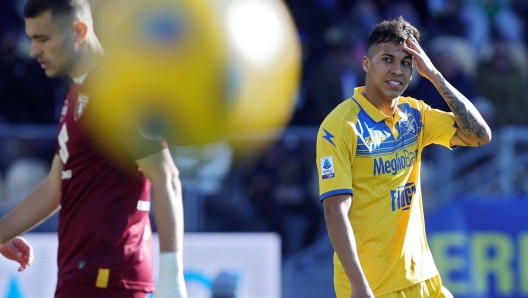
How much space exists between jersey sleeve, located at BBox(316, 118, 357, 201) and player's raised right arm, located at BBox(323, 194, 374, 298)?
0.05 m

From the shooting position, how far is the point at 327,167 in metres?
4.11

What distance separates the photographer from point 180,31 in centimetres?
347

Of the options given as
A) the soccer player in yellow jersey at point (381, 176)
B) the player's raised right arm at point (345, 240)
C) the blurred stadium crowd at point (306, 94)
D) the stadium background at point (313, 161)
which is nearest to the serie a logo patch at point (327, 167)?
the soccer player in yellow jersey at point (381, 176)

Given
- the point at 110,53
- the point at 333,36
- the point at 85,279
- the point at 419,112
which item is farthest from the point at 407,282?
the point at 333,36

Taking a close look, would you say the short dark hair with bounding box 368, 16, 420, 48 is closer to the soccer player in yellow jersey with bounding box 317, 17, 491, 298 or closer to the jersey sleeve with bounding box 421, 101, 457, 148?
the soccer player in yellow jersey with bounding box 317, 17, 491, 298

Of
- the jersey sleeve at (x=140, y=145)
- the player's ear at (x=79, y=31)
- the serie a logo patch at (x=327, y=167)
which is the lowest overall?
the serie a logo patch at (x=327, y=167)

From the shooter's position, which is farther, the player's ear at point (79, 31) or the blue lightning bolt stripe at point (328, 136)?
the blue lightning bolt stripe at point (328, 136)

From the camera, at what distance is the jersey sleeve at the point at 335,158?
407cm

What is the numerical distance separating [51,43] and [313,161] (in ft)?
18.4

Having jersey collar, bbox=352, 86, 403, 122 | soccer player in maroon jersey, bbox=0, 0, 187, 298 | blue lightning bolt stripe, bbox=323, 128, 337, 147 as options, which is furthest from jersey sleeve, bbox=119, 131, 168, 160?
jersey collar, bbox=352, 86, 403, 122

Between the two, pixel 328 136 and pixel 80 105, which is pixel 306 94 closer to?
pixel 328 136

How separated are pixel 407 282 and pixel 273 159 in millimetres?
5192

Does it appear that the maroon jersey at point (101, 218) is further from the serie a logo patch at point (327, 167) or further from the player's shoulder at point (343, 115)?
the player's shoulder at point (343, 115)

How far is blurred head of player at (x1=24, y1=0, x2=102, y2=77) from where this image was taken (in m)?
3.94
